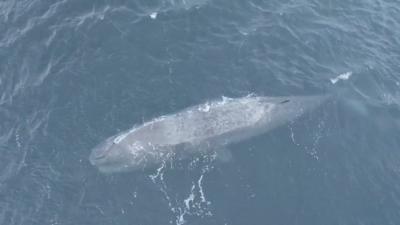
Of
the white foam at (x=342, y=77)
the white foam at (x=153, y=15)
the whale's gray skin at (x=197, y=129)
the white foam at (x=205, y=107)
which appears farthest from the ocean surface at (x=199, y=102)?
the white foam at (x=205, y=107)

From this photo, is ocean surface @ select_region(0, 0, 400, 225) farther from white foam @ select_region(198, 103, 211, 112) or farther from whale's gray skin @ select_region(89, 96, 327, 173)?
white foam @ select_region(198, 103, 211, 112)

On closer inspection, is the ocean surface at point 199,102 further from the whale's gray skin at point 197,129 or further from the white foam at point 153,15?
the whale's gray skin at point 197,129

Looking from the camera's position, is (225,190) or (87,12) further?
(87,12)

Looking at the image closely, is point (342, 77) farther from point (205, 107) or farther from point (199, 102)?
point (199, 102)

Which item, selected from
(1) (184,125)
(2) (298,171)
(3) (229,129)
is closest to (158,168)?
(1) (184,125)

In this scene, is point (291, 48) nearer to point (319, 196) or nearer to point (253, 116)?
point (253, 116)

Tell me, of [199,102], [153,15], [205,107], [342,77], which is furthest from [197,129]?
[342,77]

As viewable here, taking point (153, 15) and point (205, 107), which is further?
point (153, 15)

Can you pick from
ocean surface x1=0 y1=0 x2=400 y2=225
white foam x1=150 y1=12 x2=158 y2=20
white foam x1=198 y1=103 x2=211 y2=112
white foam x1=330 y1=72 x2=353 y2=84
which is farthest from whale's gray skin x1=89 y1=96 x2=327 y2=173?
white foam x1=150 y1=12 x2=158 y2=20
